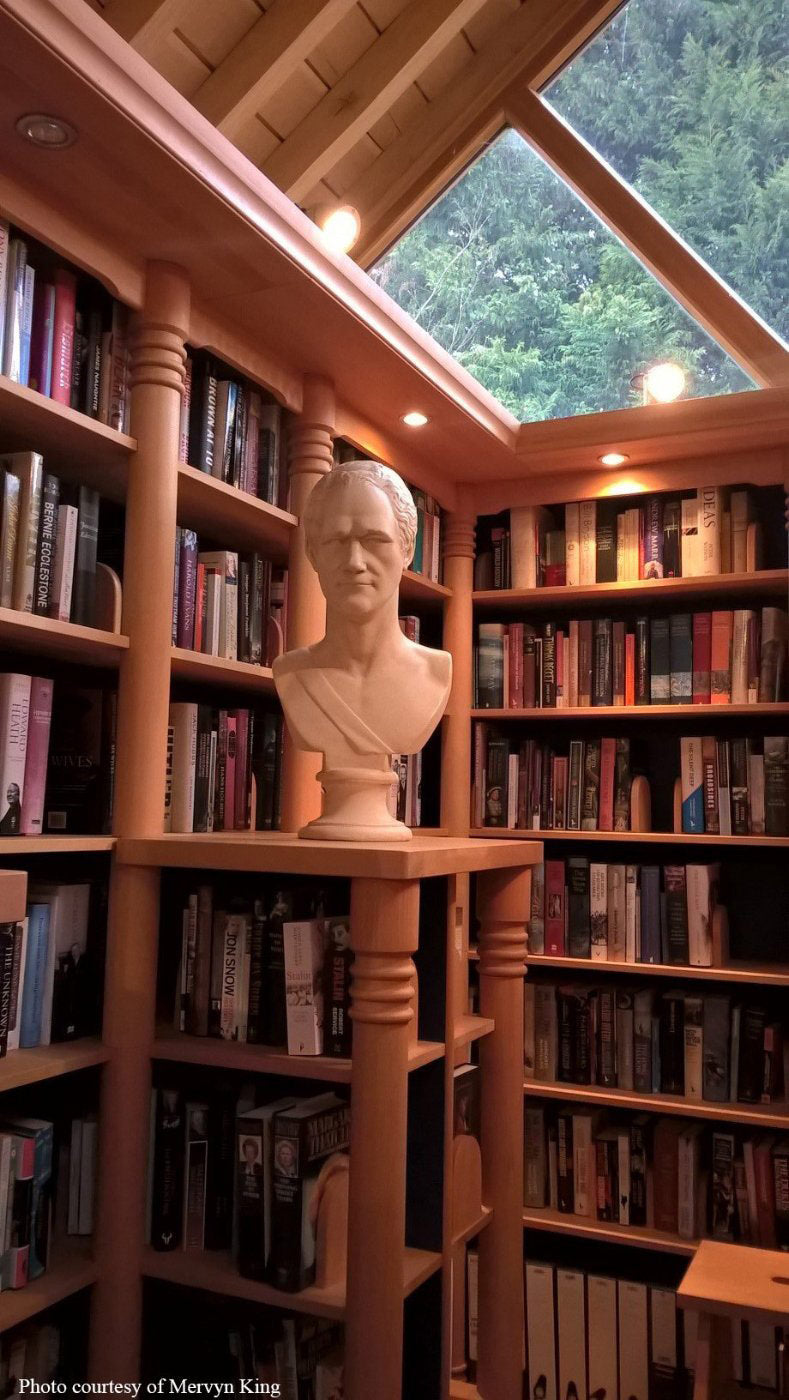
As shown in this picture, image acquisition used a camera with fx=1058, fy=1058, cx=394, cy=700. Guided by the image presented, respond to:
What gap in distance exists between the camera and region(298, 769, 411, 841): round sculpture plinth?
1.72 m

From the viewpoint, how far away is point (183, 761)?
1.99m

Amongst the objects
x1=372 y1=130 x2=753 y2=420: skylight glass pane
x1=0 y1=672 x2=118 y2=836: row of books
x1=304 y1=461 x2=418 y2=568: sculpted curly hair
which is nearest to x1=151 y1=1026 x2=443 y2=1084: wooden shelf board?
x1=0 y1=672 x2=118 y2=836: row of books

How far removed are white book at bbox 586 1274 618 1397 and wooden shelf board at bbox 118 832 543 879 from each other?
136 cm

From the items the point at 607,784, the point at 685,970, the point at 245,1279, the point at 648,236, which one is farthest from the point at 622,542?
the point at 245,1279

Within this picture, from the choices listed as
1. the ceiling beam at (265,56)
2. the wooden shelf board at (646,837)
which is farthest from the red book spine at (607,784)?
the ceiling beam at (265,56)

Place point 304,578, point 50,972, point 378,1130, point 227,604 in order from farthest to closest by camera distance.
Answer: point 304,578 → point 227,604 → point 50,972 → point 378,1130

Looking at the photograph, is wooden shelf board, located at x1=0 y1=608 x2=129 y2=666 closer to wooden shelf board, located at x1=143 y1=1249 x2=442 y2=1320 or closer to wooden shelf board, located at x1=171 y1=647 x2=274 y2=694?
wooden shelf board, located at x1=171 y1=647 x2=274 y2=694

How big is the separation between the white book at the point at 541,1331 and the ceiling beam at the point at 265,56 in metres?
2.77

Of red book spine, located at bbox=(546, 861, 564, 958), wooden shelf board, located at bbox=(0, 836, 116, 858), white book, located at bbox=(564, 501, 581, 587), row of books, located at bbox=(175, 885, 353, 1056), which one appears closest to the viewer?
wooden shelf board, located at bbox=(0, 836, 116, 858)

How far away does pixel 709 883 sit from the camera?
2572mm

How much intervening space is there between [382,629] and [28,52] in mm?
954

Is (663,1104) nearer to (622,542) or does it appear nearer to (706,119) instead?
(622,542)

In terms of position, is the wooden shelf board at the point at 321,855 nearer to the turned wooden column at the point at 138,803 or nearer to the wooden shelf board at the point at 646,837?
the turned wooden column at the point at 138,803

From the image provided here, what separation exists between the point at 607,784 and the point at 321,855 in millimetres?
1393
